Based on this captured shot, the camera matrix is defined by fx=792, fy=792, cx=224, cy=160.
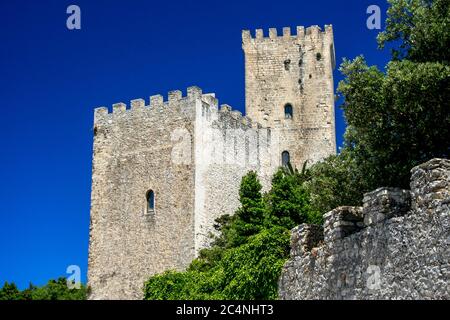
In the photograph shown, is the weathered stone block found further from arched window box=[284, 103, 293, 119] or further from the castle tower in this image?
arched window box=[284, 103, 293, 119]

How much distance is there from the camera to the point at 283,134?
48969 mm

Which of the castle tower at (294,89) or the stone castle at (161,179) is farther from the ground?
the castle tower at (294,89)

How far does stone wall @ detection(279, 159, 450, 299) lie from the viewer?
356 inches

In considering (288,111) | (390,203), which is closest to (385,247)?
(390,203)

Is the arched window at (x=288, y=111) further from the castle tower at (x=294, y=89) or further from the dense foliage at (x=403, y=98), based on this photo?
the dense foliage at (x=403, y=98)

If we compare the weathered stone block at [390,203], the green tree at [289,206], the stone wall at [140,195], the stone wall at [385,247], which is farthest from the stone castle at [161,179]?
the weathered stone block at [390,203]

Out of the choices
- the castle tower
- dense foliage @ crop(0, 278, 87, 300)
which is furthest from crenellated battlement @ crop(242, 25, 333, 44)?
dense foliage @ crop(0, 278, 87, 300)

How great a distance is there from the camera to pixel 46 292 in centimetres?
3697

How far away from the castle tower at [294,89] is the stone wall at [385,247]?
3593 centimetres

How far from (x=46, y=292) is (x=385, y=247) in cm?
2942

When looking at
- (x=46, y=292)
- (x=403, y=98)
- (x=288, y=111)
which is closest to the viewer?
(x=403, y=98)

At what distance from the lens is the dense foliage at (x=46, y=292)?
3675 centimetres

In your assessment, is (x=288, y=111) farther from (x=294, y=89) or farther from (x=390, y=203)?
(x=390, y=203)

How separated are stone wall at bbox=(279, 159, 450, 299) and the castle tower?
35.9 metres
